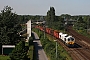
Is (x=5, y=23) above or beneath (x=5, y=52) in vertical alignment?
above

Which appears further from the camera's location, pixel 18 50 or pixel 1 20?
pixel 1 20

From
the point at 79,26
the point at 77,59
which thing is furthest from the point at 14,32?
the point at 79,26

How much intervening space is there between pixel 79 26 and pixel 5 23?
81.0 meters

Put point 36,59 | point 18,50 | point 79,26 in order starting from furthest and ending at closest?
point 79,26 → point 36,59 → point 18,50

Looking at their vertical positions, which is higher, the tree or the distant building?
the tree

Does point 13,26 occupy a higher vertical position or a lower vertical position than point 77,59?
higher

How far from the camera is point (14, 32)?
46.4 m

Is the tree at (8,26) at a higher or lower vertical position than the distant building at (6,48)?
higher

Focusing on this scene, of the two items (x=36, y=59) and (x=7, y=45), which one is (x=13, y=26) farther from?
(x=36, y=59)

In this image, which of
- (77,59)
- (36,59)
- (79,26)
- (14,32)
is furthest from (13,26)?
(79,26)

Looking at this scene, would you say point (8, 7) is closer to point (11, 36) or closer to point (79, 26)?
point (11, 36)

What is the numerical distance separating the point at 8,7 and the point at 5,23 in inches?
125

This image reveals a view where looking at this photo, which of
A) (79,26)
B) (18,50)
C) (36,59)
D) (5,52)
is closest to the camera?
(18,50)

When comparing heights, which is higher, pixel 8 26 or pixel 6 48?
pixel 8 26
